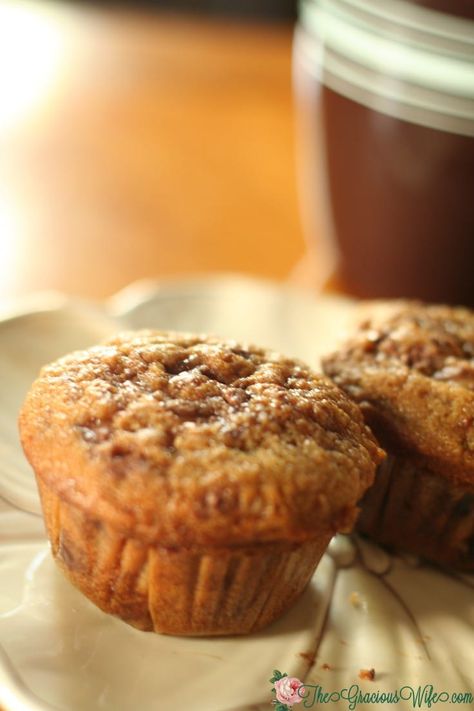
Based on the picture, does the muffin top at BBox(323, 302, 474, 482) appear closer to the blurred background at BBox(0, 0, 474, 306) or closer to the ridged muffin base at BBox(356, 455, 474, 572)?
the ridged muffin base at BBox(356, 455, 474, 572)

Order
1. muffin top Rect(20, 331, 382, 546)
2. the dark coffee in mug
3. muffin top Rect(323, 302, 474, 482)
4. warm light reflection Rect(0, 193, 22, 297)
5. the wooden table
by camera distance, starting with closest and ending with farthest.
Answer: muffin top Rect(20, 331, 382, 546), muffin top Rect(323, 302, 474, 482), the dark coffee in mug, warm light reflection Rect(0, 193, 22, 297), the wooden table

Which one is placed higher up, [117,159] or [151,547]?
[151,547]

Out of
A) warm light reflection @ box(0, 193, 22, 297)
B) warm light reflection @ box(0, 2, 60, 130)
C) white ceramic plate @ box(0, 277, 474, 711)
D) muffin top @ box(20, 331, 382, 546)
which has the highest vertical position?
muffin top @ box(20, 331, 382, 546)

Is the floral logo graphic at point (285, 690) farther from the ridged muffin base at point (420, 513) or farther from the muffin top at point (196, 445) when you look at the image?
the ridged muffin base at point (420, 513)

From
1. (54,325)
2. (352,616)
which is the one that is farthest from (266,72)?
(352,616)

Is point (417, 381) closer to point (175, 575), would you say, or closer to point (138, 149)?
point (175, 575)

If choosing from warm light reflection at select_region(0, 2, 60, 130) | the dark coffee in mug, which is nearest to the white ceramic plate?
the dark coffee in mug

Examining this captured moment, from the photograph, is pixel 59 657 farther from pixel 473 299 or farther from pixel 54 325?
pixel 473 299
